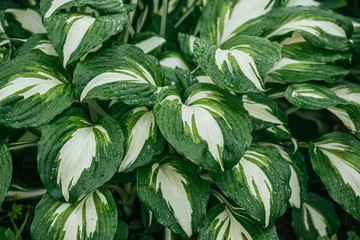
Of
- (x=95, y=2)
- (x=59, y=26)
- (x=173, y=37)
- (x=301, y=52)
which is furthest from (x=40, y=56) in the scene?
(x=301, y=52)

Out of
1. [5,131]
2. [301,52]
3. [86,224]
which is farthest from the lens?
[301,52]

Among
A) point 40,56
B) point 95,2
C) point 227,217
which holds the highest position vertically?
point 95,2

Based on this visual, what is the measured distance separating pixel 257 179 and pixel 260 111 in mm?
251

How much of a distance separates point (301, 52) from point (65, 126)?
2.65 feet

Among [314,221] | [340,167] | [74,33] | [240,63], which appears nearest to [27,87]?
[74,33]

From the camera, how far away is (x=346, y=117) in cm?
98

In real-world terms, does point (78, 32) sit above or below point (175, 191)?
above

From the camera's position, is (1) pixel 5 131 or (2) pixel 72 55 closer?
(2) pixel 72 55

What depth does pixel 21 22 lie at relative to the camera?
1.19 meters

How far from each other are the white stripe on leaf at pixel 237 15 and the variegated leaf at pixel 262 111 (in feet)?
0.79

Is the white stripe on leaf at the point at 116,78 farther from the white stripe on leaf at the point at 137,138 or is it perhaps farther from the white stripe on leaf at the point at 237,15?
the white stripe on leaf at the point at 237,15

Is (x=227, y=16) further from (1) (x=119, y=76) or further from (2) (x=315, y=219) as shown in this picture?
(2) (x=315, y=219)

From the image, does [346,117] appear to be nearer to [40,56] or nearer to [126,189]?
[126,189]

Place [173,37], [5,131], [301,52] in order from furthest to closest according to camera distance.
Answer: [173,37] → [301,52] → [5,131]
